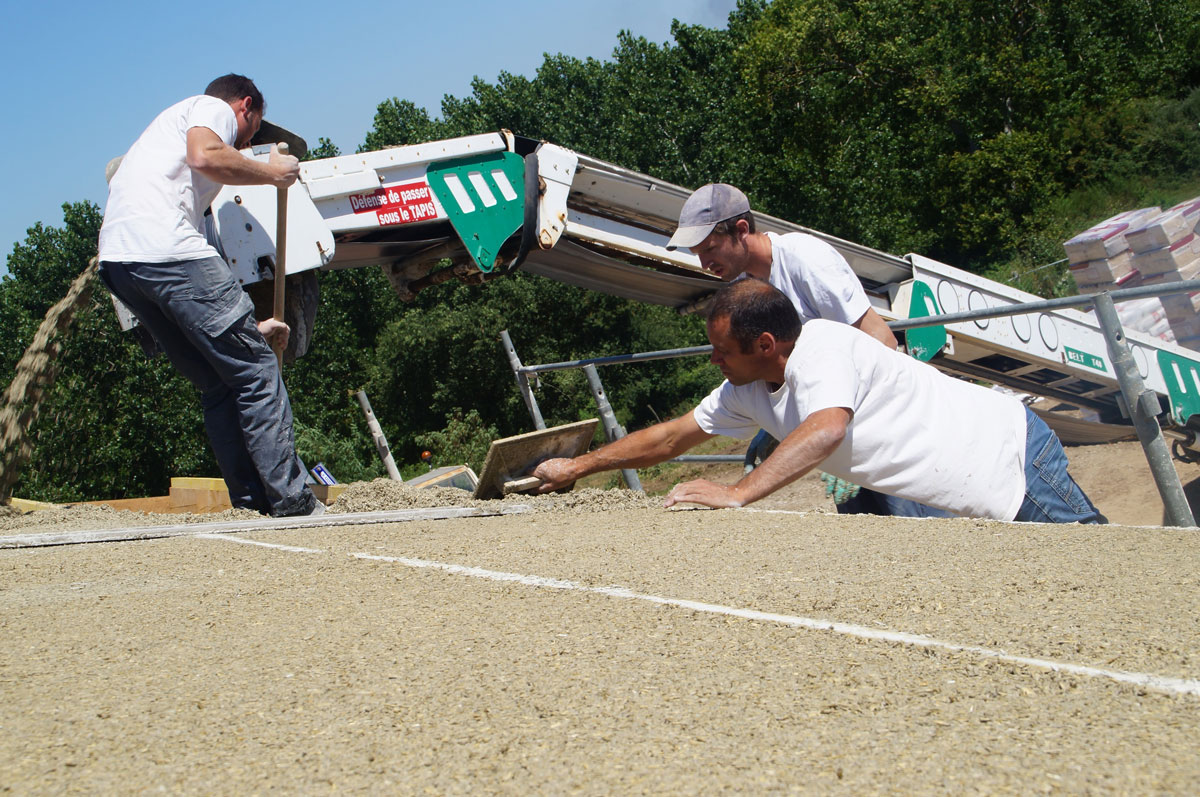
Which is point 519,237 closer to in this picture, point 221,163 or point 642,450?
point 221,163

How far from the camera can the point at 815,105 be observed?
95.8 ft

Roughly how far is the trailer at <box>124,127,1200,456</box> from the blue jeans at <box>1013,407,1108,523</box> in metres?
0.71

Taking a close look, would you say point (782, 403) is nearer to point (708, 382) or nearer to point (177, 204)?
point (177, 204)

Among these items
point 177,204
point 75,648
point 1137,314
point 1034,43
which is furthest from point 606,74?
point 75,648

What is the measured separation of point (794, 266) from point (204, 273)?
2494 millimetres

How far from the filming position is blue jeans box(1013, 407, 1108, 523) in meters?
3.53

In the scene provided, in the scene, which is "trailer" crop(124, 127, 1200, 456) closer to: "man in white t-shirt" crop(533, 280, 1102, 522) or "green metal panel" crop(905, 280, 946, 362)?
"green metal panel" crop(905, 280, 946, 362)

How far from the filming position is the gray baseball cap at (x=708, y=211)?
4137 mm

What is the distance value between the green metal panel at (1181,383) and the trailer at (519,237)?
357 millimetres

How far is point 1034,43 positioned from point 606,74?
14064 mm

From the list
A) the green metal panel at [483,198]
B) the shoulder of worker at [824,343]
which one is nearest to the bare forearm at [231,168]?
the green metal panel at [483,198]

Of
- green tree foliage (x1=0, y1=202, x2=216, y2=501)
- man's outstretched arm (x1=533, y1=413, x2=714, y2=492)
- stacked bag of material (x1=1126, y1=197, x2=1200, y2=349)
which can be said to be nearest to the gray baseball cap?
man's outstretched arm (x1=533, y1=413, x2=714, y2=492)

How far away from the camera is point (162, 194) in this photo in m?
4.32

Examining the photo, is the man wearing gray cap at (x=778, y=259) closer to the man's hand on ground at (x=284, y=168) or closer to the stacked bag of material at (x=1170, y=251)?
the man's hand on ground at (x=284, y=168)
